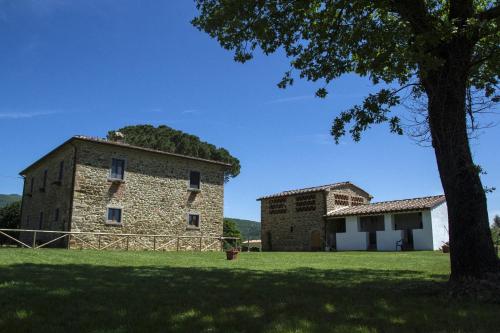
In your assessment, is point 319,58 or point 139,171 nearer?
point 319,58

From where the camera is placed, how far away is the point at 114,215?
22.6 metres

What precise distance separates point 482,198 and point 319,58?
4333mm

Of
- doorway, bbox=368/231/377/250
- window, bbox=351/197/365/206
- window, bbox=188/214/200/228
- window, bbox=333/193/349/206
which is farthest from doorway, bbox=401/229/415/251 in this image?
window, bbox=188/214/200/228

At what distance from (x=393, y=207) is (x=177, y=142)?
25.4 meters

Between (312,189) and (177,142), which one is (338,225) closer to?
(312,189)

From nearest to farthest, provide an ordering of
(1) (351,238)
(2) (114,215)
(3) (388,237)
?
(2) (114,215), (3) (388,237), (1) (351,238)

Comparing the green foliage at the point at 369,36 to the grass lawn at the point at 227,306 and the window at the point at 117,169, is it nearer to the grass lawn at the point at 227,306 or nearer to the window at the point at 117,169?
the grass lawn at the point at 227,306

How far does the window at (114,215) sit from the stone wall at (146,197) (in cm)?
19

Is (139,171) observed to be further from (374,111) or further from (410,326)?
(410,326)

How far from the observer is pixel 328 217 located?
101 feet

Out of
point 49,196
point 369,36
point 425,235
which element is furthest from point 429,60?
point 49,196

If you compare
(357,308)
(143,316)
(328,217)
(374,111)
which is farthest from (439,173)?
(328,217)

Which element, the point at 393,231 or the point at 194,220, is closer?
the point at 194,220

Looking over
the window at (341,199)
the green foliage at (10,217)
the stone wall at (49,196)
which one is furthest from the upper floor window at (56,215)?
the window at (341,199)
